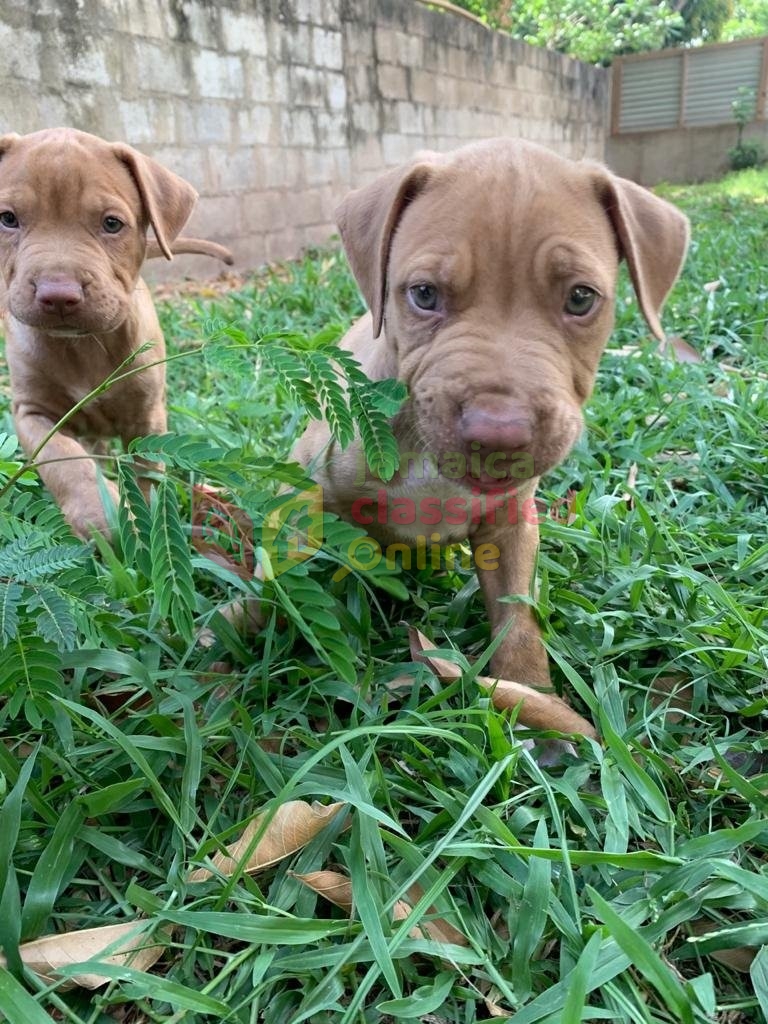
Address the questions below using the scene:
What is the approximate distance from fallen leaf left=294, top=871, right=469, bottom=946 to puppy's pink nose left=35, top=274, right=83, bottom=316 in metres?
2.26

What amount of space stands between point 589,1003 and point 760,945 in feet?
1.25

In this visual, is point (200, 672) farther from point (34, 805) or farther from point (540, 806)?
point (540, 806)

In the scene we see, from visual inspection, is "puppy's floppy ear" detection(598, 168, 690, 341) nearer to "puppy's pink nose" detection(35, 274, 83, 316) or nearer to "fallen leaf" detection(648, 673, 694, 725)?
"fallen leaf" detection(648, 673, 694, 725)

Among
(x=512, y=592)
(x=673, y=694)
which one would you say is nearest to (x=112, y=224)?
(x=512, y=592)

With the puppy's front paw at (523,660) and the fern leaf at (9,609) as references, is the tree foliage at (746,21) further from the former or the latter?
the fern leaf at (9,609)

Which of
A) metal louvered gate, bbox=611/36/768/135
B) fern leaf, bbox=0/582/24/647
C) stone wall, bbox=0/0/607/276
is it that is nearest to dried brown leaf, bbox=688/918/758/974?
fern leaf, bbox=0/582/24/647

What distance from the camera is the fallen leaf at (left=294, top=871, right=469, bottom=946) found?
1.71m

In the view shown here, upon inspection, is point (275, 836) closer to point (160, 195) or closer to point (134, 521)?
point (134, 521)

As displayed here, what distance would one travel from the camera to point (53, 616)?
1.69m

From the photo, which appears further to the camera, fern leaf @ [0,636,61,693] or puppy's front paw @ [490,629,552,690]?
puppy's front paw @ [490,629,552,690]

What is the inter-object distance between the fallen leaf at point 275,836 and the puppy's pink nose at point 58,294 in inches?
82.7

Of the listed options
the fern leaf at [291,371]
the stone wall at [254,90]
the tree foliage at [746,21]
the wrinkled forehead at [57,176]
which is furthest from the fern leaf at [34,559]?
the tree foliage at [746,21]

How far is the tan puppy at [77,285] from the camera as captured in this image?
319 cm

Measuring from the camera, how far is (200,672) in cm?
232
